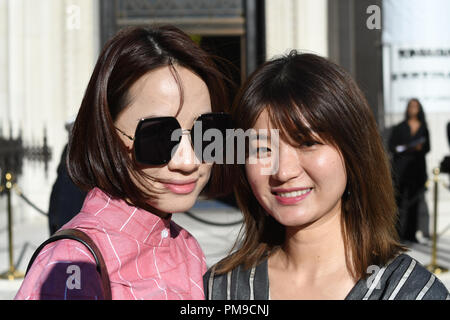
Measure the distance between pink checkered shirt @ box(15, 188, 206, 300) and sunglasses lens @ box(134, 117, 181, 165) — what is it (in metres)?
0.18

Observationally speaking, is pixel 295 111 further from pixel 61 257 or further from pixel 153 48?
pixel 61 257

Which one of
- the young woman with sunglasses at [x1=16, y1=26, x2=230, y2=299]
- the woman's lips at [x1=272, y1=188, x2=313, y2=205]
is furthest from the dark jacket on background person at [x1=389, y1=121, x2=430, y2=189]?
Answer: the young woman with sunglasses at [x1=16, y1=26, x2=230, y2=299]

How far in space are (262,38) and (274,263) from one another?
8643mm

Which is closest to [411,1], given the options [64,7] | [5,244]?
[64,7]

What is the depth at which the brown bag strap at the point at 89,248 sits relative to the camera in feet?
4.86

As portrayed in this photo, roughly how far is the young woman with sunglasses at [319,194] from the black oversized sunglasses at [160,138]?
0.28 m

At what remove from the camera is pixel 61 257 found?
1.45 metres

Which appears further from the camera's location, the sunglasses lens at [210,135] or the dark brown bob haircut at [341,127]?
the dark brown bob haircut at [341,127]

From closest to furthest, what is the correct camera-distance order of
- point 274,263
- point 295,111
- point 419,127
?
point 295,111, point 274,263, point 419,127

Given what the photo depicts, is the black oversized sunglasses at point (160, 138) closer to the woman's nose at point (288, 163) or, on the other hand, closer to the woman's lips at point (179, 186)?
the woman's lips at point (179, 186)

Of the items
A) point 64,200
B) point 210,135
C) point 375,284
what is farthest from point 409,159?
point 210,135

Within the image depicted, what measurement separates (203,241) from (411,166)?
319 cm

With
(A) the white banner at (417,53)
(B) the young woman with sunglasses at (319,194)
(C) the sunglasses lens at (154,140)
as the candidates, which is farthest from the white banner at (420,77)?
(C) the sunglasses lens at (154,140)

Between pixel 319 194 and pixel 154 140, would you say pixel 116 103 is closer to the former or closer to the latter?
pixel 154 140
